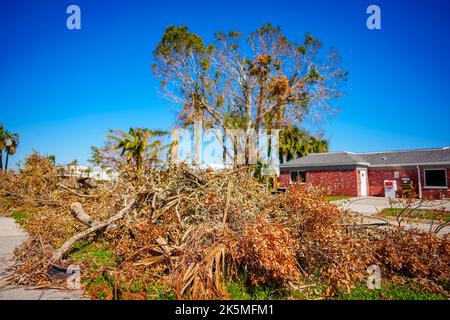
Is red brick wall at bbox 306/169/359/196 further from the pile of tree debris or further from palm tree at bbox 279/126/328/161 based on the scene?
the pile of tree debris

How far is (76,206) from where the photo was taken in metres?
6.00

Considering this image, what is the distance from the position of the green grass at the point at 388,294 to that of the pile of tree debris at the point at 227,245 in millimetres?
131

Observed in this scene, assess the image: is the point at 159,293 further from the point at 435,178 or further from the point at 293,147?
the point at 293,147

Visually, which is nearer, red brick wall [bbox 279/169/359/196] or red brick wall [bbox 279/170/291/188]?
red brick wall [bbox 279/169/359/196]

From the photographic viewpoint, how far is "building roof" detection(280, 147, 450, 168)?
67.2 ft

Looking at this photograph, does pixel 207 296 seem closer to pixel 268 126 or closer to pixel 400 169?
pixel 268 126

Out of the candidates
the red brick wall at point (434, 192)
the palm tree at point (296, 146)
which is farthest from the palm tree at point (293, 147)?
the red brick wall at point (434, 192)

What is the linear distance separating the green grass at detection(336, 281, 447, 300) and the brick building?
16.3 metres

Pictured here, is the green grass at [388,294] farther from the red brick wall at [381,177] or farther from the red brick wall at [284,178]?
the red brick wall at [284,178]

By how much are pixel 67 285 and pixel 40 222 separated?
3468mm

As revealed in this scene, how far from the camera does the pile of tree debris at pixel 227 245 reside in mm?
3721

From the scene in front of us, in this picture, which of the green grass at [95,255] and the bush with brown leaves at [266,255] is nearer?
the bush with brown leaves at [266,255]

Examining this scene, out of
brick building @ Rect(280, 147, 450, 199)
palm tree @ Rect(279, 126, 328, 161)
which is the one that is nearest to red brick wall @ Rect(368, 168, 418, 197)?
brick building @ Rect(280, 147, 450, 199)
